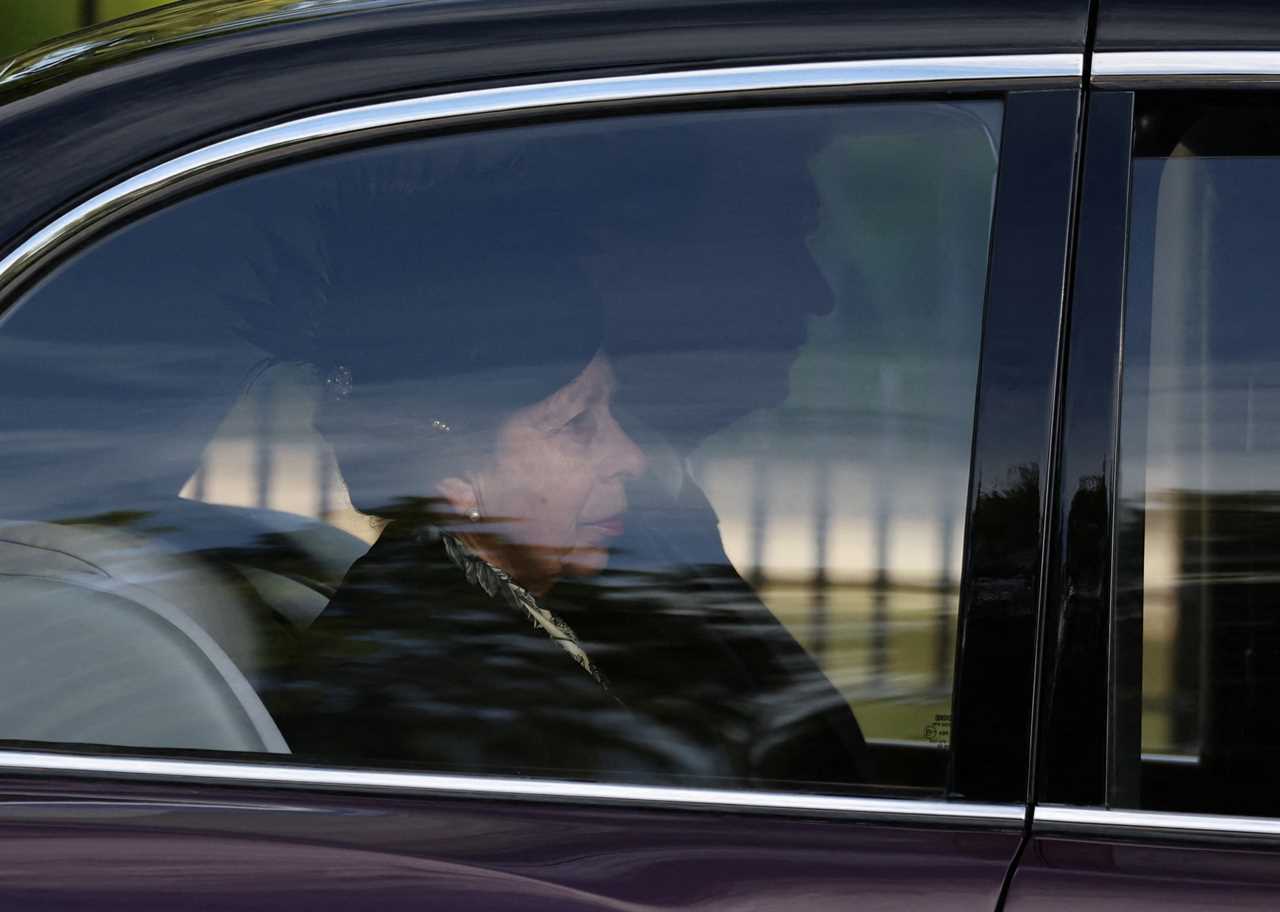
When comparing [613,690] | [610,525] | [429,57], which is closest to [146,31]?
[429,57]

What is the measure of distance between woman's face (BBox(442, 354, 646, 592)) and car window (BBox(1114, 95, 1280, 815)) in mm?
427

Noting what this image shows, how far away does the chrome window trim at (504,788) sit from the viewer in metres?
→ 1.18

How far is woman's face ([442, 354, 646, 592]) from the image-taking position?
1.28 m

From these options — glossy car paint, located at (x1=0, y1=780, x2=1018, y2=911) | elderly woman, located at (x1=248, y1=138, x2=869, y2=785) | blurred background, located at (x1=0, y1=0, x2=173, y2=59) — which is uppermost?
blurred background, located at (x1=0, y1=0, x2=173, y2=59)

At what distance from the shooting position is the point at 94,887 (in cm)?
116

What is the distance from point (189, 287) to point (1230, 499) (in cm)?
90

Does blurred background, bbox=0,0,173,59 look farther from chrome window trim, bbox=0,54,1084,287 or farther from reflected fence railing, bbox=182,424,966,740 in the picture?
reflected fence railing, bbox=182,424,966,740

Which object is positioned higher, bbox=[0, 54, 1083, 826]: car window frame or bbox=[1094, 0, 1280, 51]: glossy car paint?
bbox=[1094, 0, 1280, 51]: glossy car paint

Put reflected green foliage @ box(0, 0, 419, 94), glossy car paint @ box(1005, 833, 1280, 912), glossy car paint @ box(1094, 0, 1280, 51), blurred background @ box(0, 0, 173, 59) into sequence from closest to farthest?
glossy car paint @ box(1005, 833, 1280, 912), glossy car paint @ box(1094, 0, 1280, 51), reflected green foliage @ box(0, 0, 419, 94), blurred background @ box(0, 0, 173, 59)

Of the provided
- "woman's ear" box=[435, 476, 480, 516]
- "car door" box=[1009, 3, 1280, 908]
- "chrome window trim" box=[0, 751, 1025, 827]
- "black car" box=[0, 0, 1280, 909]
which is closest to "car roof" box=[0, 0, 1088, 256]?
"black car" box=[0, 0, 1280, 909]

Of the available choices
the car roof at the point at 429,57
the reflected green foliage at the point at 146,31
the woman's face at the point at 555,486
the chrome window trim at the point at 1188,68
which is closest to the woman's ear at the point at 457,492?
the woman's face at the point at 555,486

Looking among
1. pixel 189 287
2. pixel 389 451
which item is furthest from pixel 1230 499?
pixel 189 287

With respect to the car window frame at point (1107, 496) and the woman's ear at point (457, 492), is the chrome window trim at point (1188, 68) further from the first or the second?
the woman's ear at point (457, 492)

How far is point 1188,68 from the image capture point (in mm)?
1215
